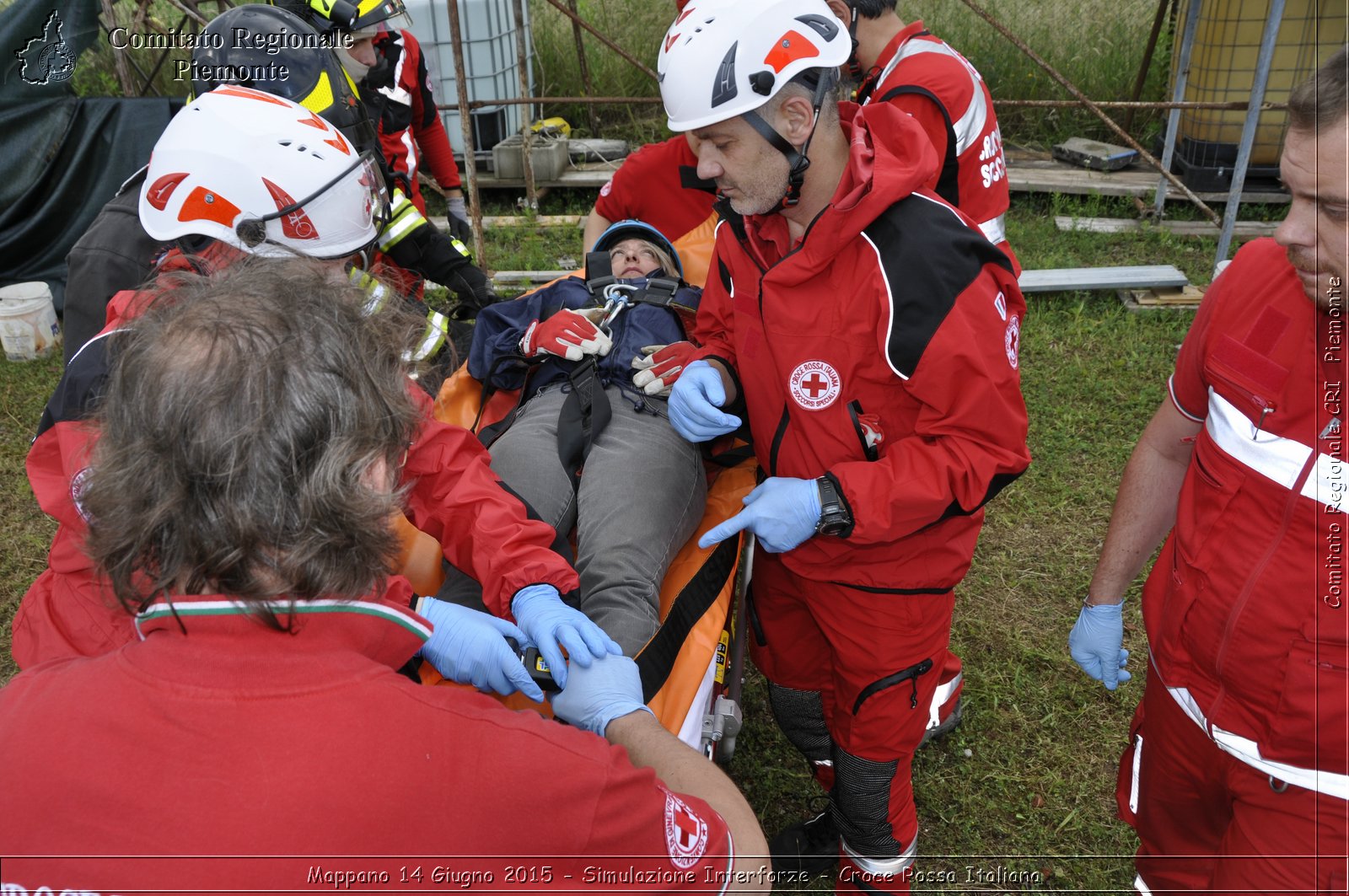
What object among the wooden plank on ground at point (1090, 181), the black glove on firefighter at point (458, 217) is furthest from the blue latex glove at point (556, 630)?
the wooden plank on ground at point (1090, 181)

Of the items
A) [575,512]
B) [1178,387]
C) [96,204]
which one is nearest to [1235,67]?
[1178,387]

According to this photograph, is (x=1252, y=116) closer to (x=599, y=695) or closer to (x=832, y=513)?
(x=832, y=513)

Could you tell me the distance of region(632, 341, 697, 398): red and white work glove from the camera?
2.98 m

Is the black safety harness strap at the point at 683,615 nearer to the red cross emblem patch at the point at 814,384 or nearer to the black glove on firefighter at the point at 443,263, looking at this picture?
the red cross emblem patch at the point at 814,384

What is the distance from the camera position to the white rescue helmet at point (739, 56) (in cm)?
215

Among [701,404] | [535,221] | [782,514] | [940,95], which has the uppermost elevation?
[940,95]

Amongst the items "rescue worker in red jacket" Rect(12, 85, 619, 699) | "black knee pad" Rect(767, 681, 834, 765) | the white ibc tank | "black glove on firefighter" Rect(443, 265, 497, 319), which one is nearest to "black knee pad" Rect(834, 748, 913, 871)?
"black knee pad" Rect(767, 681, 834, 765)

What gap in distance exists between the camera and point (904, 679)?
249 cm

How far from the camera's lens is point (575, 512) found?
2.75m

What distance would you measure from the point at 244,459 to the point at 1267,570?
1809 mm

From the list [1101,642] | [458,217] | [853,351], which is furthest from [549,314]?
[458,217]

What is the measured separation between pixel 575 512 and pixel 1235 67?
6.93 meters

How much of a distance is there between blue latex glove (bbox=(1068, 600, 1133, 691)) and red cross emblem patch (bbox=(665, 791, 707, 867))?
145 centimetres

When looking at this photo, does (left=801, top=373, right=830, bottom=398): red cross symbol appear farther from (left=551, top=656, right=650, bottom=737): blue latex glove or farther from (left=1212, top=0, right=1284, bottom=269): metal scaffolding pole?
(left=1212, top=0, right=1284, bottom=269): metal scaffolding pole
